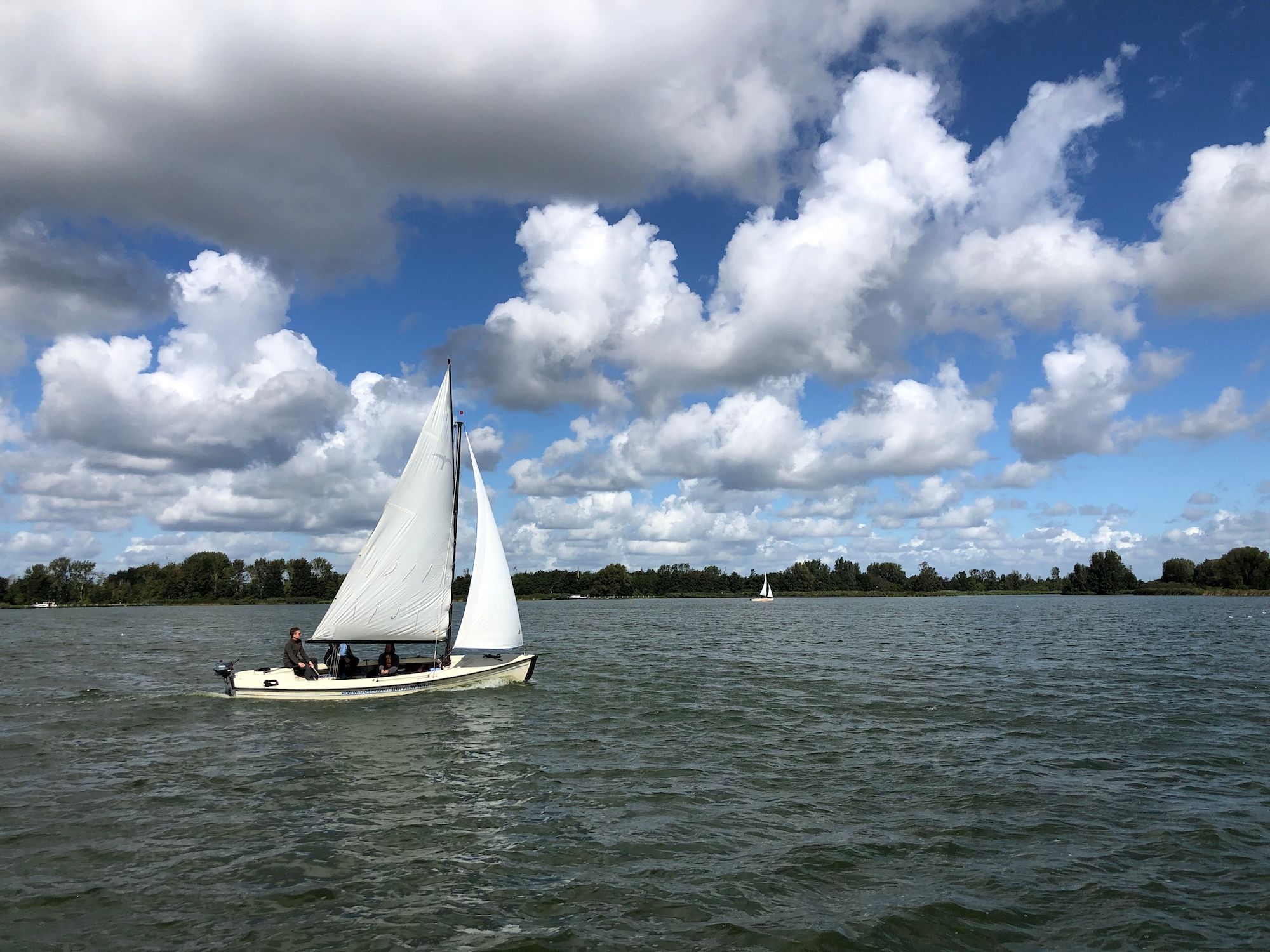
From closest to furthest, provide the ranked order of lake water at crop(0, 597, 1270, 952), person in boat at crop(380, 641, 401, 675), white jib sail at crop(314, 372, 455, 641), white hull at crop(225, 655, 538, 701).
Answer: lake water at crop(0, 597, 1270, 952)
white hull at crop(225, 655, 538, 701)
person in boat at crop(380, 641, 401, 675)
white jib sail at crop(314, 372, 455, 641)

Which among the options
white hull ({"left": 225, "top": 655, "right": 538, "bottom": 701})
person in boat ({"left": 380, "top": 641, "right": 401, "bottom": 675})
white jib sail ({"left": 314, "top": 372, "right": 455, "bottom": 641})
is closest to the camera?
white hull ({"left": 225, "top": 655, "right": 538, "bottom": 701})

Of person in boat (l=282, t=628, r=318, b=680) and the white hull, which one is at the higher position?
person in boat (l=282, t=628, r=318, b=680)

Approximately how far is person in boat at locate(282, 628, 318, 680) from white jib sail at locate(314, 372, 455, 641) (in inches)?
34.9

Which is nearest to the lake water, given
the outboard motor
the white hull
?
the white hull

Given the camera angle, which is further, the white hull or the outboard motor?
the outboard motor

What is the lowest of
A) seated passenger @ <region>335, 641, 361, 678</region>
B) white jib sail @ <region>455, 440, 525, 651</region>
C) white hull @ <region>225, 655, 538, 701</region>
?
white hull @ <region>225, 655, 538, 701</region>

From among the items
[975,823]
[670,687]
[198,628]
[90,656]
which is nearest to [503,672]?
[670,687]

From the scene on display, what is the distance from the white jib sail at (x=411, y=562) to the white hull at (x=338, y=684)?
220 cm

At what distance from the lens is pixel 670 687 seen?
128ft

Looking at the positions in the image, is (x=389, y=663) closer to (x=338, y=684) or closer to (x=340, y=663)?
(x=340, y=663)

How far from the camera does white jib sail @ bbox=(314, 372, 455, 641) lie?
33.9 meters

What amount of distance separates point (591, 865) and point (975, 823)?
816 centimetres

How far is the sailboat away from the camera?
32.8 m

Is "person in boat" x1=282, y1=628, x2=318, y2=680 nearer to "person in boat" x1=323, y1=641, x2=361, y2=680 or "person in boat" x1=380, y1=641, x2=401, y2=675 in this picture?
"person in boat" x1=323, y1=641, x2=361, y2=680
